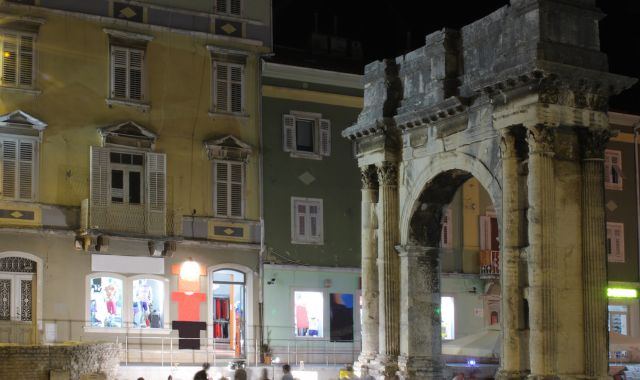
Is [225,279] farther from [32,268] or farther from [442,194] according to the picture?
[442,194]

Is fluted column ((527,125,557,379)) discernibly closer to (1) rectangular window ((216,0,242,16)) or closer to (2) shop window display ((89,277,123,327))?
(2) shop window display ((89,277,123,327))

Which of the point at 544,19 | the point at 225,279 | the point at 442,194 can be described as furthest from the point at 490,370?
the point at 544,19

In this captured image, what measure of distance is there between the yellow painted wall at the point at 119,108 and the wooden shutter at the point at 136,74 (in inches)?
9.8

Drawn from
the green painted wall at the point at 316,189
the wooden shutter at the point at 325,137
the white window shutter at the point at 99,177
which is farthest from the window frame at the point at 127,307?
the wooden shutter at the point at 325,137

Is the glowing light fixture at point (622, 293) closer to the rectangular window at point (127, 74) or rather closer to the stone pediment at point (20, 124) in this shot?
the rectangular window at point (127, 74)

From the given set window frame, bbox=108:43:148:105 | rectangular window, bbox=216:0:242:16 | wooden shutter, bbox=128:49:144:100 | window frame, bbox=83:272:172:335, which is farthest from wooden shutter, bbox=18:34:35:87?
rectangular window, bbox=216:0:242:16

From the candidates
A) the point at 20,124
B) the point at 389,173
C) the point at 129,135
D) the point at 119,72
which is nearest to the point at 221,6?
the point at 119,72

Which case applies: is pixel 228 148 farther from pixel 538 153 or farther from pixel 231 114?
pixel 538 153

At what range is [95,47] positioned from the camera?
38.5m

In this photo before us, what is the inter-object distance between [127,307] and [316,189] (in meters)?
9.18

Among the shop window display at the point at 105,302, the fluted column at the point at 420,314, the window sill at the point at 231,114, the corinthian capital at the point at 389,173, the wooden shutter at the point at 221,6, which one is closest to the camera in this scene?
the fluted column at the point at 420,314

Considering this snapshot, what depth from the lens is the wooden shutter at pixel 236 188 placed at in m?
40.8

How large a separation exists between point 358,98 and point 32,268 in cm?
1466

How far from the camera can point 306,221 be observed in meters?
43.0
